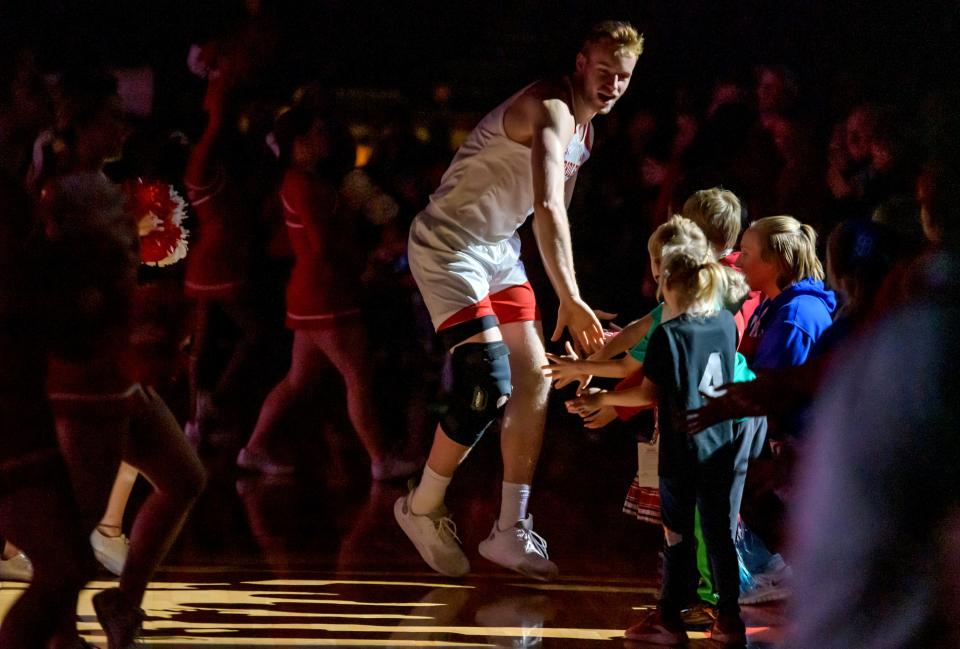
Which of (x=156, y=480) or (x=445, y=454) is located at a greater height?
(x=156, y=480)

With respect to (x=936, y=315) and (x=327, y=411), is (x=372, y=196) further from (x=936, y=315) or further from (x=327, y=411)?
(x=936, y=315)

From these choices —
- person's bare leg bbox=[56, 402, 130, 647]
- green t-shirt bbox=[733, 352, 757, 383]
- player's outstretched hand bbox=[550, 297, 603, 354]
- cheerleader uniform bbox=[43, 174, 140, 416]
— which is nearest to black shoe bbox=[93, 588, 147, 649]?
person's bare leg bbox=[56, 402, 130, 647]

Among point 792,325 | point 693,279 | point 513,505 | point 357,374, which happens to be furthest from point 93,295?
point 357,374

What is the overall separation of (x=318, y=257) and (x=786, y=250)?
232 cm

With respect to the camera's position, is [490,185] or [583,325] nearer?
[583,325]

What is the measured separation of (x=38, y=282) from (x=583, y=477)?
3.39 metres

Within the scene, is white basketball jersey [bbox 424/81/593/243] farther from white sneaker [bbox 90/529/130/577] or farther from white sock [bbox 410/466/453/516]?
white sneaker [bbox 90/529/130/577]

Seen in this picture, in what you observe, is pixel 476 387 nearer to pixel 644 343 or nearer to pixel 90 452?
pixel 644 343

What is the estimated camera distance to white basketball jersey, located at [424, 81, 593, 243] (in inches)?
135

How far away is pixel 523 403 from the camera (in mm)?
3531

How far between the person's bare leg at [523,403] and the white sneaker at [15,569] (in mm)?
1394

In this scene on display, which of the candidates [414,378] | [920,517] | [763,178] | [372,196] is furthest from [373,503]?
[920,517]

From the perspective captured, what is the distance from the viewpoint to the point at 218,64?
5316 millimetres

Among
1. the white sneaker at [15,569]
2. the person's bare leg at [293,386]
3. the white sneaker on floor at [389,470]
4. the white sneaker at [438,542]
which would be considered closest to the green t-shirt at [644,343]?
the white sneaker at [438,542]
